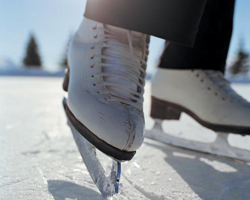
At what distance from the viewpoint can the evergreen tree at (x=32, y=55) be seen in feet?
57.6

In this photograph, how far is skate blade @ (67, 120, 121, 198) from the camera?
0.41 metres

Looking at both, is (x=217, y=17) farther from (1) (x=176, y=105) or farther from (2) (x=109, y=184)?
(2) (x=109, y=184)

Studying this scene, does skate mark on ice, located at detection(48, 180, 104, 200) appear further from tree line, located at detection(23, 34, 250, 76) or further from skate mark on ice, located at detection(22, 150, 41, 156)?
tree line, located at detection(23, 34, 250, 76)

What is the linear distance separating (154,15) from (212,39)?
0.39 metres

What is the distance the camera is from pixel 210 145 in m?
0.75

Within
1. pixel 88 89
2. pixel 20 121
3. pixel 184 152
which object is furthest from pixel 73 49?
pixel 20 121

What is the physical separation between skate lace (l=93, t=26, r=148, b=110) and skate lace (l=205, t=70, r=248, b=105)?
0.30 metres

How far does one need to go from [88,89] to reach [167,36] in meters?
0.19

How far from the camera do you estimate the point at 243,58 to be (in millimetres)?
18531

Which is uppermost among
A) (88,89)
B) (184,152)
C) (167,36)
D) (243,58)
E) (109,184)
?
(167,36)

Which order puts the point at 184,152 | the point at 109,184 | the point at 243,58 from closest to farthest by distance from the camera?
1. the point at 109,184
2. the point at 184,152
3. the point at 243,58

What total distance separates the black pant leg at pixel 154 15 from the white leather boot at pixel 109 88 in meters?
0.05

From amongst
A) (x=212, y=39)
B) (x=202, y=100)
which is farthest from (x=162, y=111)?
(x=212, y=39)

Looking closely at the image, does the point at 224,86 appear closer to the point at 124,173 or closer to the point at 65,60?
the point at 124,173
